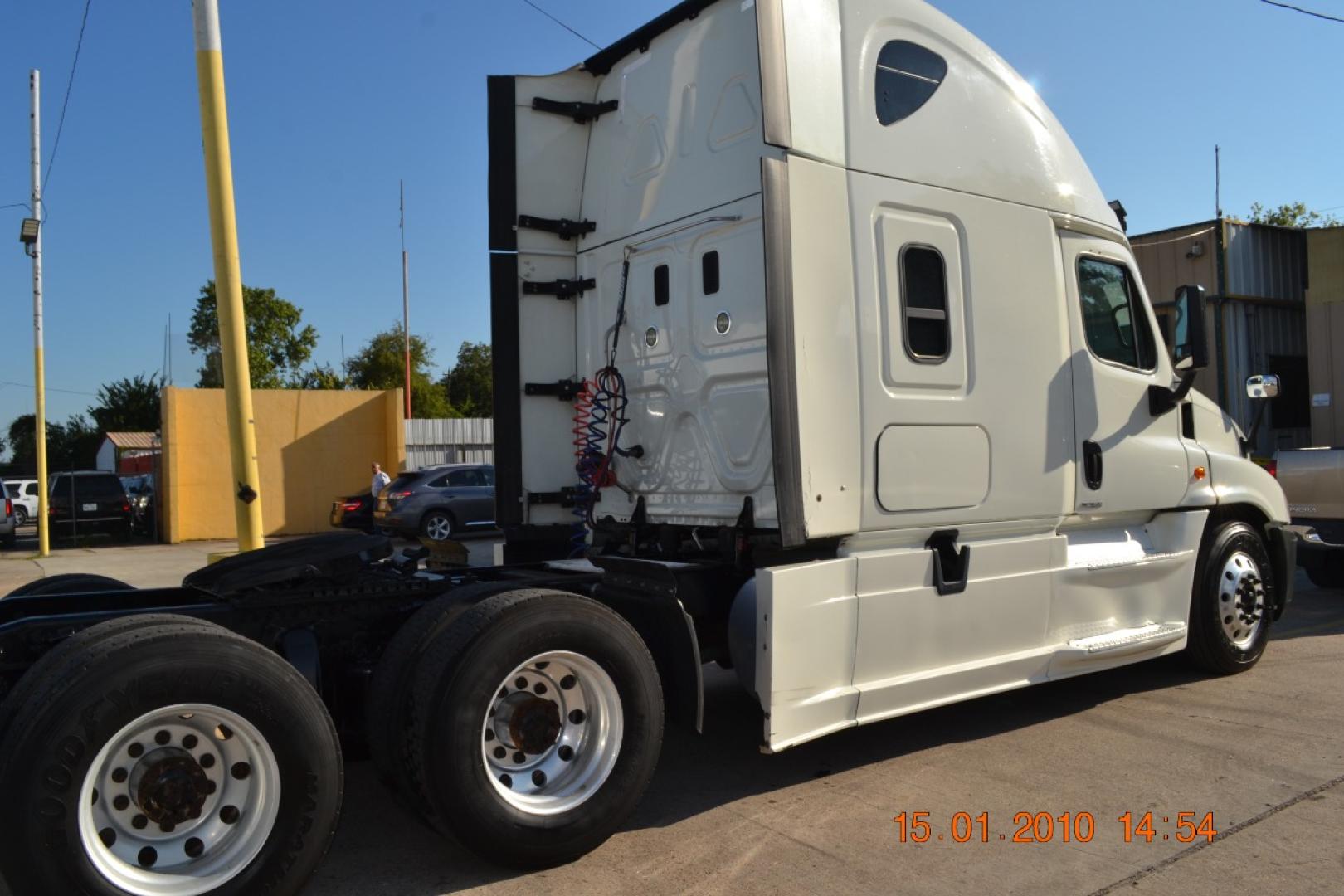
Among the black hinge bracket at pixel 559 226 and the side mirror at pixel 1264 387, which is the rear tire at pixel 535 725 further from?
the side mirror at pixel 1264 387

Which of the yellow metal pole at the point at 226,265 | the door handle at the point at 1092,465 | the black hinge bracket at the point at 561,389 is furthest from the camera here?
the yellow metal pole at the point at 226,265

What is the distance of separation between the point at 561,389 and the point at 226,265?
313cm

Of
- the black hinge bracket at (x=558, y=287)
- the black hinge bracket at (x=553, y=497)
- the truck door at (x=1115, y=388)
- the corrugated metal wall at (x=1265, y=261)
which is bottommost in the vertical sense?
the black hinge bracket at (x=553, y=497)

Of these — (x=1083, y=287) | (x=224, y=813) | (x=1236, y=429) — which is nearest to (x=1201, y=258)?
(x=1236, y=429)

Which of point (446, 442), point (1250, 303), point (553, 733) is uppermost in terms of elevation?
point (1250, 303)

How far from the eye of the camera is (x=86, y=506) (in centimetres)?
2286

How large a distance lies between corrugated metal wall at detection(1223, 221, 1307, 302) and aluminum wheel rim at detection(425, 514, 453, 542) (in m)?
13.3

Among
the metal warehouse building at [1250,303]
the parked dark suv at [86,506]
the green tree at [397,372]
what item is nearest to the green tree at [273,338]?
the green tree at [397,372]

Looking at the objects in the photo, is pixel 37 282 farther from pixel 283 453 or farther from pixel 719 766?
pixel 719 766

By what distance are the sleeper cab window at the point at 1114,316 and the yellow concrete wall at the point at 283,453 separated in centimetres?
1966

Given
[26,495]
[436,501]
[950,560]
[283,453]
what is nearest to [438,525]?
[436,501]

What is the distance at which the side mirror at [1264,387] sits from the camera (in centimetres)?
707

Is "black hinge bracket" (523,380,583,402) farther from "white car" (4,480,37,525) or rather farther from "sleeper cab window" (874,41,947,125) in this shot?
"white car" (4,480,37,525)
